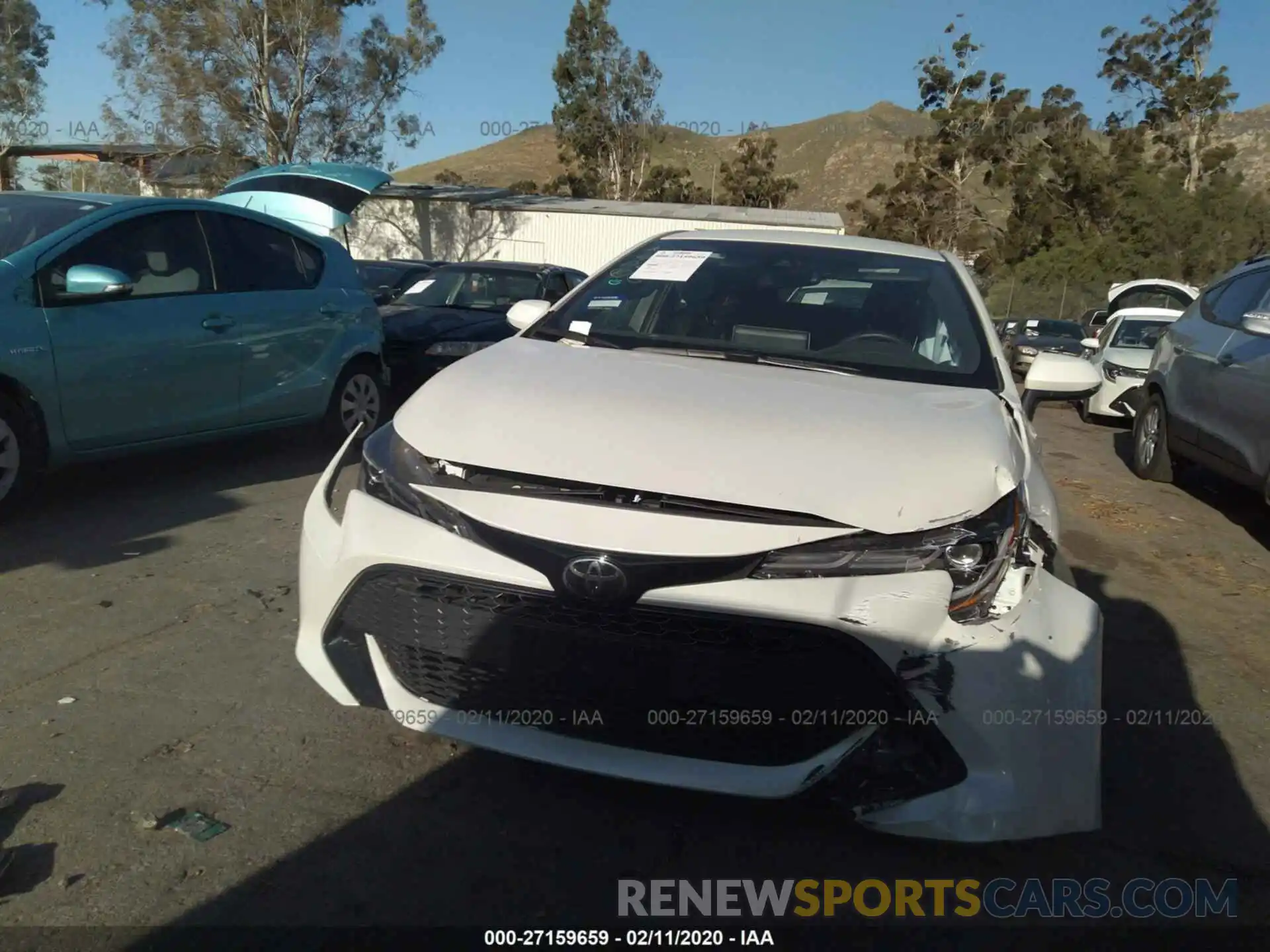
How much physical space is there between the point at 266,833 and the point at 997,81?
5228 centimetres

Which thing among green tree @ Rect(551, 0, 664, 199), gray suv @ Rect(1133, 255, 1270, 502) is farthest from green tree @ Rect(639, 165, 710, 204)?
gray suv @ Rect(1133, 255, 1270, 502)

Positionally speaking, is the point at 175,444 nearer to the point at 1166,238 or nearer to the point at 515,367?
the point at 515,367

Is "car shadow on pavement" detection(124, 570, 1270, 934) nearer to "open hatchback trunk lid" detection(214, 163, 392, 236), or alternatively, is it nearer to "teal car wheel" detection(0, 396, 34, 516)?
"teal car wheel" detection(0, 396, 34, 516)

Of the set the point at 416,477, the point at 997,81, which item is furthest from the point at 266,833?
the point at 997,81

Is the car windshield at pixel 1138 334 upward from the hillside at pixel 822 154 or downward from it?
downward

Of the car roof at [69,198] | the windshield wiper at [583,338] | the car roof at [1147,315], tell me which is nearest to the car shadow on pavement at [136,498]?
the car roof at [69,198]

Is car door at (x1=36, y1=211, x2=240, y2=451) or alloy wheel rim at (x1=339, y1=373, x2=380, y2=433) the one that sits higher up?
car door at (x1=36, y1=211, x2=240, y2=451)

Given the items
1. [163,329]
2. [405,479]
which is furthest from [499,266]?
[405,479]

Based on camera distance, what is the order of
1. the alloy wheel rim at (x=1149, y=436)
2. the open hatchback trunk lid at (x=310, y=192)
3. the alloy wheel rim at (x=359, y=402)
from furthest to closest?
the open hatchback trunk lid at (x=310, y=192) < the alloy wheel rim at (x=1149, y=436) < the alloy wheel rim at (x=359, y=402)

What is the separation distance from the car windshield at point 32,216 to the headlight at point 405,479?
3331mm

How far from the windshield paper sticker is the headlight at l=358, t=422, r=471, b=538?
1.52 m

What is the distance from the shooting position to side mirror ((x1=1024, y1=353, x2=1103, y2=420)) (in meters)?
3.72

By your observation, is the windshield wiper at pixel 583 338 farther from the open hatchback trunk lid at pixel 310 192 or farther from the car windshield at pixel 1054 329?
the car windshield at pixel 1054 329

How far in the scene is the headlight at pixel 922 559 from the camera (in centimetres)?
227
